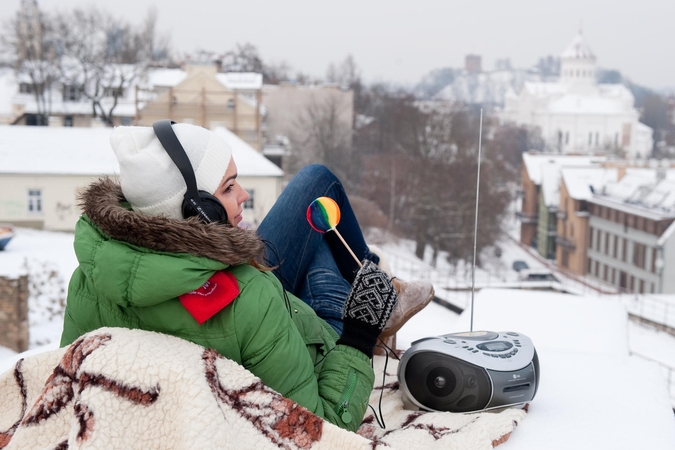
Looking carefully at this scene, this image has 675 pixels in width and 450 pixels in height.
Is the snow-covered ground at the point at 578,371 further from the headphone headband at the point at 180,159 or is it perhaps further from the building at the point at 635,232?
the building at the point at 635,232

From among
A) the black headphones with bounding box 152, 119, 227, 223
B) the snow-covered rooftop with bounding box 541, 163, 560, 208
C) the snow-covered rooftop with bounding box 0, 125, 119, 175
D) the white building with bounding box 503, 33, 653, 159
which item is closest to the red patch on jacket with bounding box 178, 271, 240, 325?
the black headphones with bounding box 152, 119, 227, 223

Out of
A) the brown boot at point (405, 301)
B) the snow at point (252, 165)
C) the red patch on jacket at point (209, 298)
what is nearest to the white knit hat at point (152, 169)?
the red patch on jacket at point (209, 298)

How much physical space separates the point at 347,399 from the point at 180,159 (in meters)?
0.57

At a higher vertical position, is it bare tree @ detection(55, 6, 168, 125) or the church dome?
the church dome

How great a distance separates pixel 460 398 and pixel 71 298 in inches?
35.7

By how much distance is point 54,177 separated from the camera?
53.3 feet

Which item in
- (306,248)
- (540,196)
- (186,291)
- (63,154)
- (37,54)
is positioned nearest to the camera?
(186,291)

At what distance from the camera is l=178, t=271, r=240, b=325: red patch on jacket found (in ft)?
4.11

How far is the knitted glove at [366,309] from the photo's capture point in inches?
59.8

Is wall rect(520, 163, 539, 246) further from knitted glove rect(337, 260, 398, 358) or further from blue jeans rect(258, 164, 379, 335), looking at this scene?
knitted glove rect(337, 260, 398, 358)

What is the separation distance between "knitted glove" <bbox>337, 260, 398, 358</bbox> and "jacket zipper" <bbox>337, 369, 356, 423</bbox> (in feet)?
0.22

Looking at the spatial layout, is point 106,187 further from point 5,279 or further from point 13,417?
point 5,279

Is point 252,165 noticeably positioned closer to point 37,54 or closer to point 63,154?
point 63,154

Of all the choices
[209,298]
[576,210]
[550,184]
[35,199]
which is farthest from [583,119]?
[209,298]
